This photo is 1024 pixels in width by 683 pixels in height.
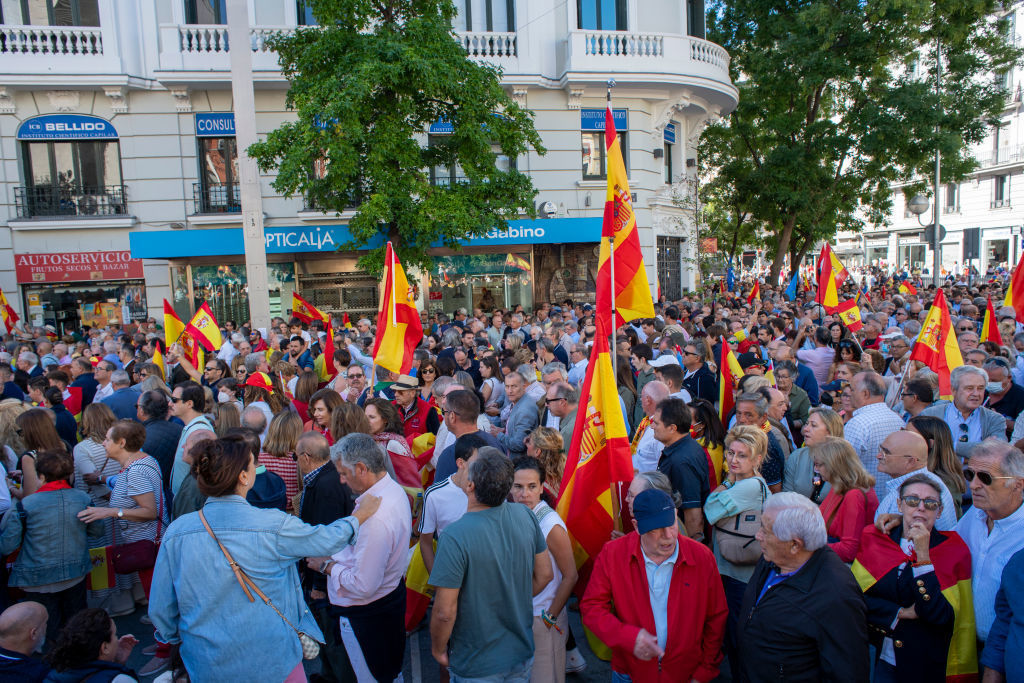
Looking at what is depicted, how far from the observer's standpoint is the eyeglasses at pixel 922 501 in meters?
3.03

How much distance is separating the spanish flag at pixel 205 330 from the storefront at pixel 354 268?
6.78 m

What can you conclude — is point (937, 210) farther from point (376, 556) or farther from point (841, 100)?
point (376, 556)

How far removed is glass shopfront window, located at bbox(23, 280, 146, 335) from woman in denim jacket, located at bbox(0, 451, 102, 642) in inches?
587

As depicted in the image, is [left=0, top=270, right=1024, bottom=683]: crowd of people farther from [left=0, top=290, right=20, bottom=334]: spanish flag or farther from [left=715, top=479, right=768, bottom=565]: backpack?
[left=0, top=290, right=20, bottom=334]: spanish flag

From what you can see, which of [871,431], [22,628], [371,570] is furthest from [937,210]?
[22,628]

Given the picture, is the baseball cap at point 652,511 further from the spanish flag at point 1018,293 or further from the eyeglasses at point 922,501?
the spanish flag at point 1018,293

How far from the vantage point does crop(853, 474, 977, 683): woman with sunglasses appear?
9.74 ft

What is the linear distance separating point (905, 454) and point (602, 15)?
19054 mm

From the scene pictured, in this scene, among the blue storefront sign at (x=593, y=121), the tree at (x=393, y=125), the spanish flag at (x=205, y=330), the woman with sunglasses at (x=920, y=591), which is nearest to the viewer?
the woman with sunglasses at (x=920, y=591)

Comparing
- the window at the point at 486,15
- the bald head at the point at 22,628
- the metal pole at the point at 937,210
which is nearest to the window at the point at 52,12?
the window at the point at 486,15

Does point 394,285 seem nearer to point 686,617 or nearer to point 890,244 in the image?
point 686,617

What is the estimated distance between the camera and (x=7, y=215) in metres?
17.5

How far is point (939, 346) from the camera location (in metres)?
6.72

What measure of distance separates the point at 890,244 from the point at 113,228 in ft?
185
